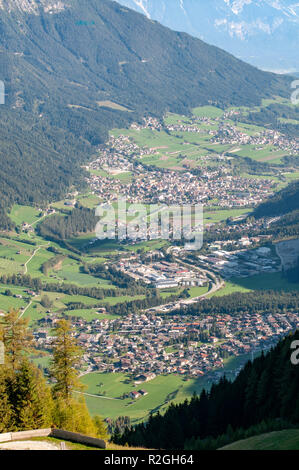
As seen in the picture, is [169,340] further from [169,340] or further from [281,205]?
[281,205]

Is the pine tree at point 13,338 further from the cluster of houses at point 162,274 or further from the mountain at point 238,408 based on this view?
the cluster of houses at point 162,274

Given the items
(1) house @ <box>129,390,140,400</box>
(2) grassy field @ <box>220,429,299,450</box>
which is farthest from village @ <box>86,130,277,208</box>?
(2) grassy field @ <box>220,429,299,450</box>

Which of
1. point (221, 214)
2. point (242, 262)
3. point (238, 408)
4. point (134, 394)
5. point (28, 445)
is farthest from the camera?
point (221, 214)

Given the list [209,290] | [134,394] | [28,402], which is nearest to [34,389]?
[28,402]

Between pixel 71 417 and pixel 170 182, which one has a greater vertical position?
pixel 170 182

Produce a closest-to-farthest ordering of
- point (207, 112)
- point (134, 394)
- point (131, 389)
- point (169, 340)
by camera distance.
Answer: point (134, 394) → point (131, 389) → point (169, 340) → point (207, 112)

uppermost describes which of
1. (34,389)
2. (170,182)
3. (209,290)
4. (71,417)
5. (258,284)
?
(170,182)

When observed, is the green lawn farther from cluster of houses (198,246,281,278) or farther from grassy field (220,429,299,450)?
grassy field (220,429,299,450)
